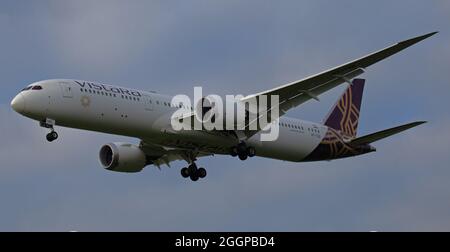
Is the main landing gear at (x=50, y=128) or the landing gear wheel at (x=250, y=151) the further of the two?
the landing gear wheel at (x=250, y=151)

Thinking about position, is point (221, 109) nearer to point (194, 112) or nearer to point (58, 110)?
point (194, 112)

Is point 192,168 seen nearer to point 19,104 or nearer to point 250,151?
point 250,151

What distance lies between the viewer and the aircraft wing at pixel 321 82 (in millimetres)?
45219

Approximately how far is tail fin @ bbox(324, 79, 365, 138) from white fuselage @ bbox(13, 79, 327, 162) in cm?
870

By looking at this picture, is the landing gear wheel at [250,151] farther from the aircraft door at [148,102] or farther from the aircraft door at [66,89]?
the aircraft door at [66,89]

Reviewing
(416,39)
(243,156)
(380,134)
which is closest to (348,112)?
(380,134)

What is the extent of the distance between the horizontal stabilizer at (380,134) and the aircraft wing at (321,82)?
201 inches

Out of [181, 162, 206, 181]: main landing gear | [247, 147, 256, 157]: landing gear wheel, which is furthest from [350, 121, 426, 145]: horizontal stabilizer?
[181, 162, 206, 181]: main landing gear

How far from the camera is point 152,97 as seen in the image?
49.8 m

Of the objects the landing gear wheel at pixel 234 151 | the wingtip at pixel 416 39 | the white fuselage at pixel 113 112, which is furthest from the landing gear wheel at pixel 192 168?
the wingtip at pixel 416 39
